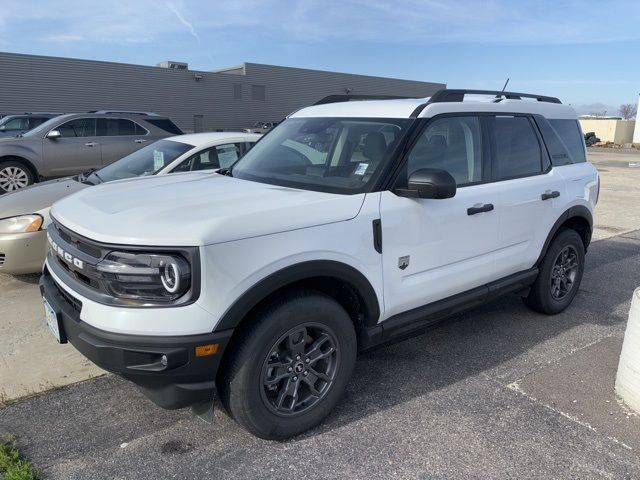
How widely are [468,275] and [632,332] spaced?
1.03 meters

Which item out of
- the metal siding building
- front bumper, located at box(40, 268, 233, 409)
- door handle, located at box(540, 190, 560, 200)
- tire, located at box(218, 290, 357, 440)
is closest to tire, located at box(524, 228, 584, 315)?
door handle, located at box(540, 190, 560, 200)

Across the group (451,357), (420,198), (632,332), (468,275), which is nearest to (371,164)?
(420,198)

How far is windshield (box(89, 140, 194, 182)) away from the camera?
5734mm

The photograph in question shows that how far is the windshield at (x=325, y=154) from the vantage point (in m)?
3.24

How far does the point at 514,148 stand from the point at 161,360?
3.08 meters

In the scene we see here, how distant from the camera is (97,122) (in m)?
10.1

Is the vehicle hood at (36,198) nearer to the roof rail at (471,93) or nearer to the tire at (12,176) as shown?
the roof rail at (471,93)

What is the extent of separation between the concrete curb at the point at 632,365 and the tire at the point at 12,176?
30.7ft

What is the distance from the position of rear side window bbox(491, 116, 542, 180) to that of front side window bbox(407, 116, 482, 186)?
0.22 m

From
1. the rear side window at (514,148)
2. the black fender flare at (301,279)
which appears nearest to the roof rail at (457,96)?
the rear side window at (514,148)

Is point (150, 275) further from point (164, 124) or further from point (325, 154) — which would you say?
point (164, 124)

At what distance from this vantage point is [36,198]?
16.7 ft

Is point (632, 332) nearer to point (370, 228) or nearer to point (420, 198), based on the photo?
point (420, 198)

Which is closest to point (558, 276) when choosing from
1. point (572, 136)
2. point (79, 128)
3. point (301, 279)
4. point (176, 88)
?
point (572, 136)
